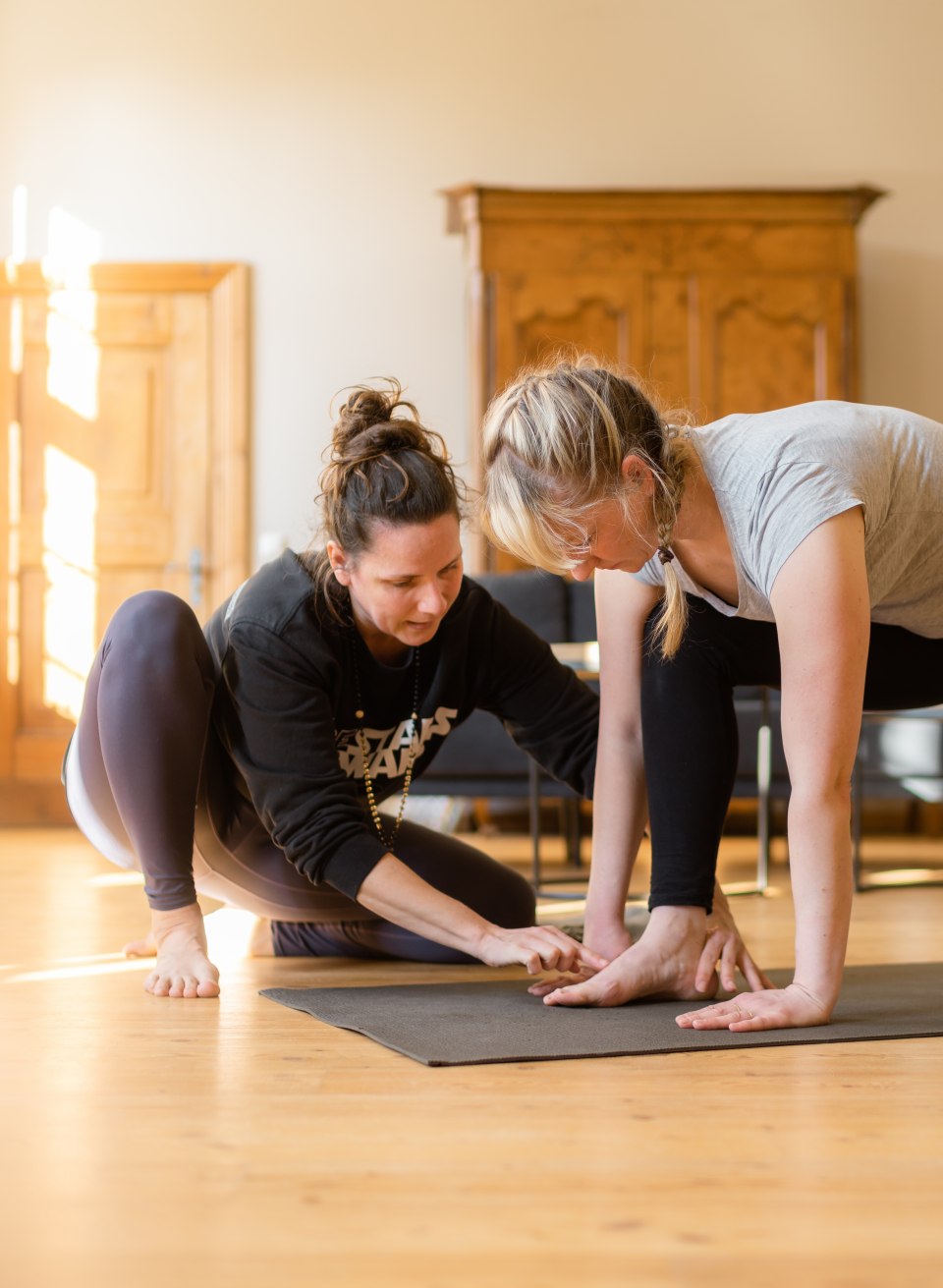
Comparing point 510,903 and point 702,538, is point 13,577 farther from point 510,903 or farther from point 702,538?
point 702,538

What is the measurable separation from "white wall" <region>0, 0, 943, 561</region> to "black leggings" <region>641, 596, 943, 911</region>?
3.60 meters

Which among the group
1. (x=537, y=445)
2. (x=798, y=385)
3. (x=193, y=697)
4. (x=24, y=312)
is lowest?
(x=193, y=697)

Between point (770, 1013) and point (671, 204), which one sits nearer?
point (770, 1013)

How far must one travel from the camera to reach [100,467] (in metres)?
5.29

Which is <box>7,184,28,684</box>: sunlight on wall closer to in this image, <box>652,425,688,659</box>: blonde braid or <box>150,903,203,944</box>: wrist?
<box>150,903,203,944</box>: wrist

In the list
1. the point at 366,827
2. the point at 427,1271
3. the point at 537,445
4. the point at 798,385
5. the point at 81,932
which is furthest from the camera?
the point at 798,385

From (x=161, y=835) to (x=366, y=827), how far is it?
0.29m

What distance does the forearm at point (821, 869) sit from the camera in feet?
4.90

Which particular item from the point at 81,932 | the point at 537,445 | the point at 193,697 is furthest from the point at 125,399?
the point at 537,445

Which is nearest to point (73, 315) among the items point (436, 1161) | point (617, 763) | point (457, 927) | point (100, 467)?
point (100, 467)

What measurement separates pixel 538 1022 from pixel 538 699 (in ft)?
1.60

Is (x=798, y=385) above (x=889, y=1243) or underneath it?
above

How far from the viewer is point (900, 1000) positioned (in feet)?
5.88

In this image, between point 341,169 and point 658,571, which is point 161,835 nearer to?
point 658,571
